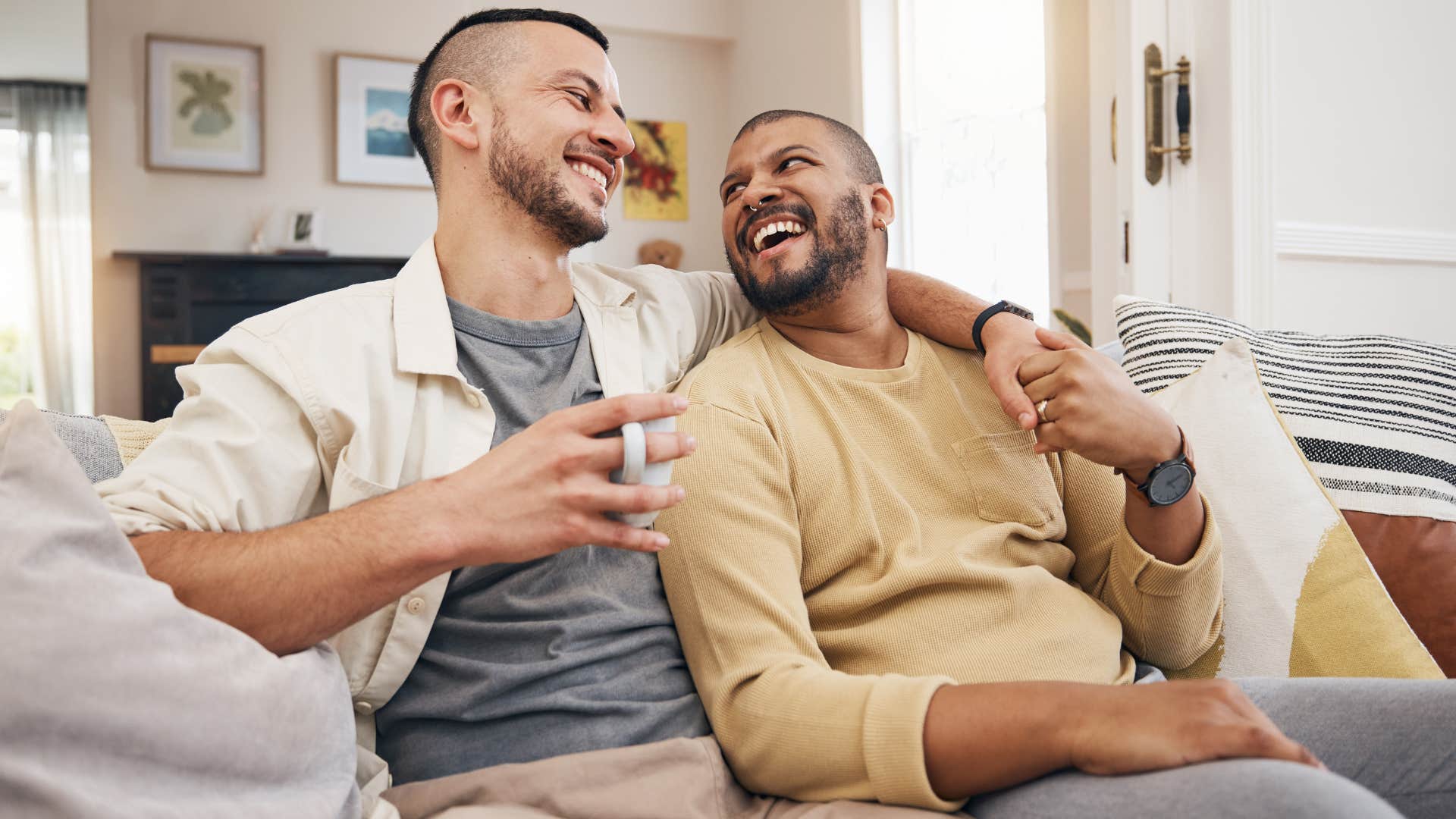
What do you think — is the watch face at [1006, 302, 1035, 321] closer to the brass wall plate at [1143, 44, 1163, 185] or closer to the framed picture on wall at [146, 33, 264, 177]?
the brass wall plate at [1143, 44, 1163, 185]

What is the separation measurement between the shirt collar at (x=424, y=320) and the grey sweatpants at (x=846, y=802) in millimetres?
423

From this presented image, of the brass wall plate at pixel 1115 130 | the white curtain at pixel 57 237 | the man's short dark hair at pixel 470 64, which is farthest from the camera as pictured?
the white curtain at pixel 57 237

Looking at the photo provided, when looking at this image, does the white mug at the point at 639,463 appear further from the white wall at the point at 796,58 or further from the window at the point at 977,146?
the white wall at the point at 796,58

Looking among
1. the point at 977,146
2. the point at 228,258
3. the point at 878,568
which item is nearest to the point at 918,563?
the point at 878,568

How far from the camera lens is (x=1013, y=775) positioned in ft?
2.92

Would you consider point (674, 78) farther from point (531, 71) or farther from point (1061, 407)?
point (1061, 407)

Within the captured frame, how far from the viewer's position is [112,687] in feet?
2.35

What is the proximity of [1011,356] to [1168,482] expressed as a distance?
222 mm

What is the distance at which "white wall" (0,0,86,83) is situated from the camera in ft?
20.8

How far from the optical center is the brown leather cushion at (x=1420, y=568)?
1.30 meters

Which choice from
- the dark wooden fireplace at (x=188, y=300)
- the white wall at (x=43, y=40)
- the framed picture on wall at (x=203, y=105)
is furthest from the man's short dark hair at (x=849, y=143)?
the white wall at (x=43, y=40)

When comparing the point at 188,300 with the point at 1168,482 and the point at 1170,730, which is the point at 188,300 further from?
the point at 1170,730

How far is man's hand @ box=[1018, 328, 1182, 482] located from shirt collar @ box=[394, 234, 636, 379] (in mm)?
576

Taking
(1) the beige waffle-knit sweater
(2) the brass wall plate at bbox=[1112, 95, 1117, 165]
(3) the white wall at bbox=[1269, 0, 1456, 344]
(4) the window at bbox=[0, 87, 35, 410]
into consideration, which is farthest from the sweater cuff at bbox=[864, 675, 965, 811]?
(4) the window at bbox=[0, 87, 35, 410]
